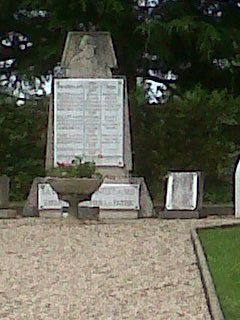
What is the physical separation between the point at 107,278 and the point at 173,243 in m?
2.37

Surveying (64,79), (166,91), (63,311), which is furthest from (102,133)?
(63,311)

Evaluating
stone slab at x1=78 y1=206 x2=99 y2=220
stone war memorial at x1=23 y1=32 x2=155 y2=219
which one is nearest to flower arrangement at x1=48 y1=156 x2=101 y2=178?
stone slab at x1=78 y1=206 x2=99 y2=220

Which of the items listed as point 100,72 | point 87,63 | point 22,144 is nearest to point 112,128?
point 100,72

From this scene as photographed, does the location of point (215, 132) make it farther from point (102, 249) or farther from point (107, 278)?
point (107, 278)

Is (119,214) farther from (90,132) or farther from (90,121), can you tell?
(90,121)

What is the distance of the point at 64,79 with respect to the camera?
1523cm

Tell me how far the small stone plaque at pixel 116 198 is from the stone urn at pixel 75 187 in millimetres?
1062

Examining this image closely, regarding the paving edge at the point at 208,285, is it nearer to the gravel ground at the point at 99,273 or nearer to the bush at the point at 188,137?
the gravel ground at the point at 99,273

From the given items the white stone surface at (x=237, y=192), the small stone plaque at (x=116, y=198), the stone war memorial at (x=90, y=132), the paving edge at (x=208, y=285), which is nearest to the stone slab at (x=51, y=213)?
the stone war memorial at (x=90, y=132)

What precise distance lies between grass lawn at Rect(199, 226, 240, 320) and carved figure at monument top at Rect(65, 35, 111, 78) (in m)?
4.10

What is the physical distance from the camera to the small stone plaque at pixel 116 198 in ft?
48.1

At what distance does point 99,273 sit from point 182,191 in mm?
6037

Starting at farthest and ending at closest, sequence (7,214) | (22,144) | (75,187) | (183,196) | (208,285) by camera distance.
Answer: (22,144) < (7,214) < (183,196) < (75,187) < (208,285)

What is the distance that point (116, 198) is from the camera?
1468 cm
